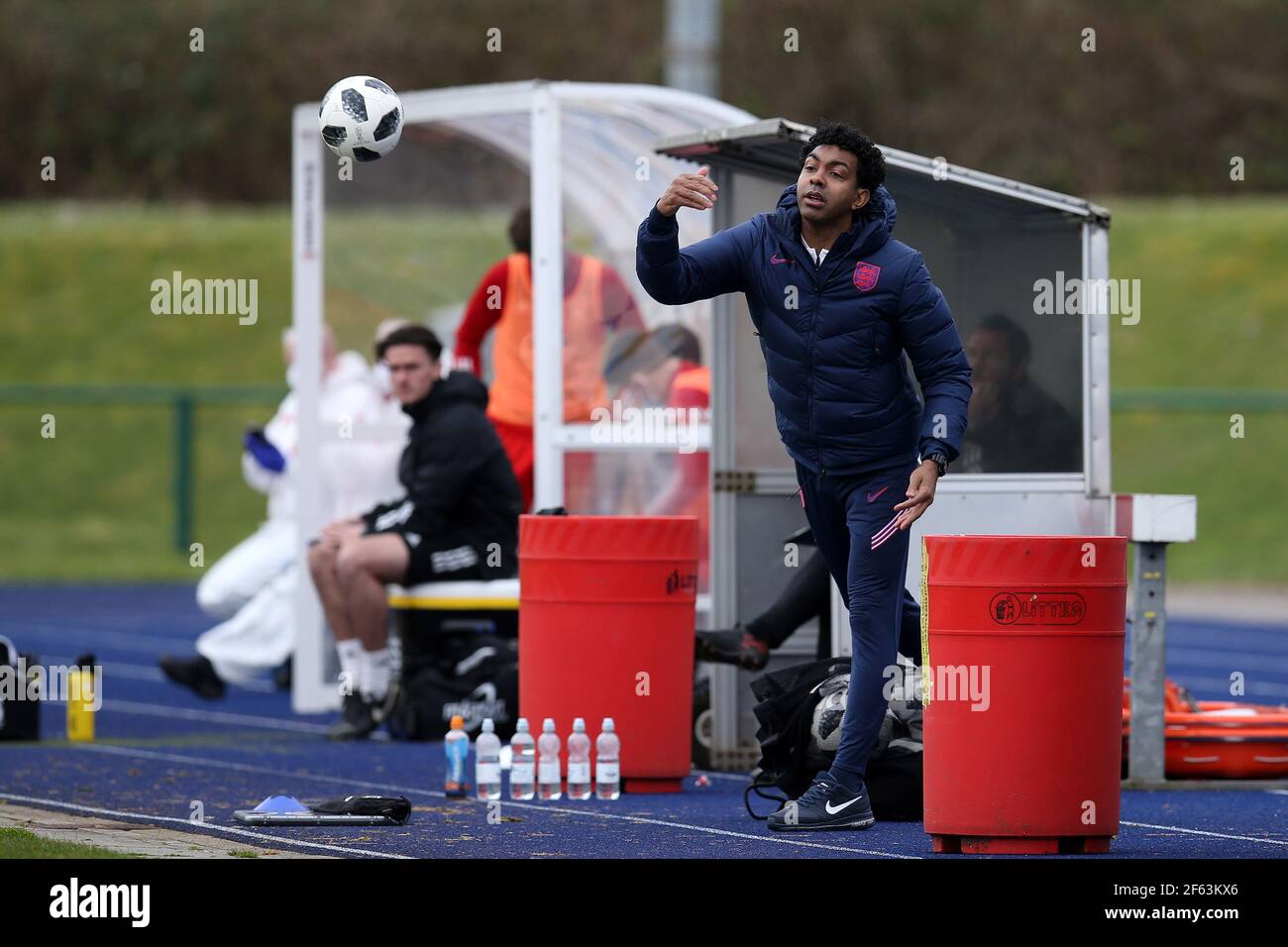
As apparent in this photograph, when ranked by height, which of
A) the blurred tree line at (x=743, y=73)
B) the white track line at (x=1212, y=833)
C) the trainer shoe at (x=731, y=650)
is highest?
the blurred tree line at (x=743, y=73)

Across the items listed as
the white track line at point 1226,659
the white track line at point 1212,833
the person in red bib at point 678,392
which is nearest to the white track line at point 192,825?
the white track line at point 1212,833

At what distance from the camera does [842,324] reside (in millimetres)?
7898

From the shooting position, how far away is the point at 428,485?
12.1m

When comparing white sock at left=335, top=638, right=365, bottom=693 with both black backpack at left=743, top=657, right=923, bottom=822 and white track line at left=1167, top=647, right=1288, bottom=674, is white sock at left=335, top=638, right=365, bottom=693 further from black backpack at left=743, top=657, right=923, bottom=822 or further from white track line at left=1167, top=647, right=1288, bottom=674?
→ white track line at left=1167, top=647, right=1288, bottom=674

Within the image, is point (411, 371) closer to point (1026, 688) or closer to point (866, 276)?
point (866, 276)

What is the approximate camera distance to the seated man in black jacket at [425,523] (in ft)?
39.7

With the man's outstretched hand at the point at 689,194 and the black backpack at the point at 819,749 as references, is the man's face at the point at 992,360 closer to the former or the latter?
the black backpack at the point at 819,749

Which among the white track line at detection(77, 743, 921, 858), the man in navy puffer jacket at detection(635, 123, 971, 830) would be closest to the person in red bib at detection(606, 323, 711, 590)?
the white track line at detection(77, 743, 921, 858)

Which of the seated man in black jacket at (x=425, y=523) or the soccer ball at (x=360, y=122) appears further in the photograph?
the seated man in black jacket at (x=425, y=523)

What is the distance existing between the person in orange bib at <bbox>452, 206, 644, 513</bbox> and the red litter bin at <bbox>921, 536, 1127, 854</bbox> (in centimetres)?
482

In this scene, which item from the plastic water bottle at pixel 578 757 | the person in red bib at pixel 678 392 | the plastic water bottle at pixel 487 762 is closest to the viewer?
the plastic water bottle at pixel 487 762

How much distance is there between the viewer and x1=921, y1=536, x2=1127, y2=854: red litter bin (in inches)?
285

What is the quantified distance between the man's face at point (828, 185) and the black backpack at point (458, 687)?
4390 mm

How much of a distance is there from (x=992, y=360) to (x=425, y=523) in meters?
3.49
